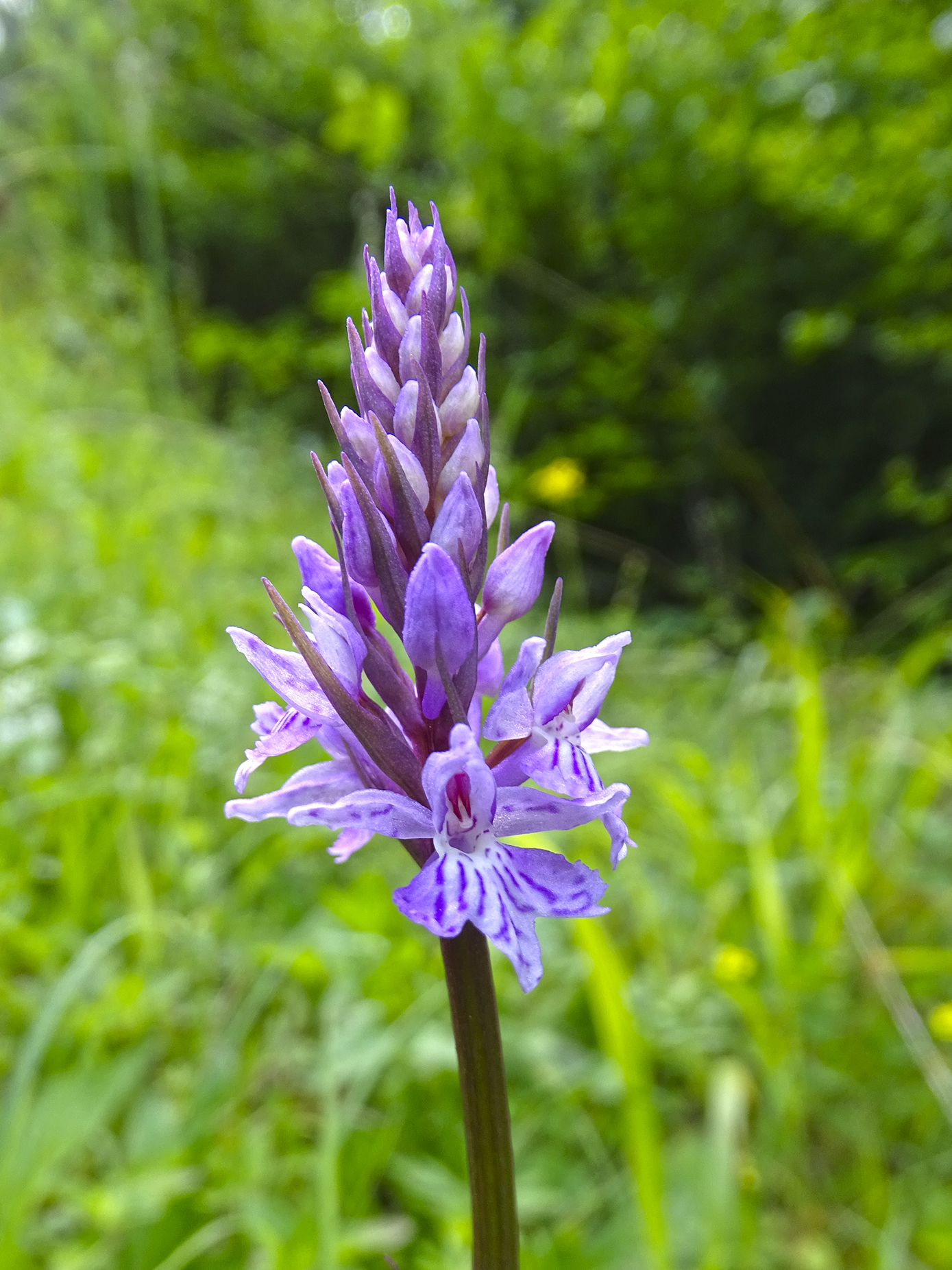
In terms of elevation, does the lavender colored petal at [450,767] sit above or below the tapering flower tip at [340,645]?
below

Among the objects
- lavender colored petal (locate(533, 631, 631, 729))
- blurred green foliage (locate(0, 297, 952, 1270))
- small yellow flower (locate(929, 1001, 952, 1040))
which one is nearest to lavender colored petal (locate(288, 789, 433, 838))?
lavender colored petal (locate(533, 631, 631, 729))

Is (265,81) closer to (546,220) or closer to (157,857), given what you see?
(546,220)

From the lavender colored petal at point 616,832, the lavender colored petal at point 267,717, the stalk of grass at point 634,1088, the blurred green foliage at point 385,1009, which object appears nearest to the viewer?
the lavender colored petal at point 616,832

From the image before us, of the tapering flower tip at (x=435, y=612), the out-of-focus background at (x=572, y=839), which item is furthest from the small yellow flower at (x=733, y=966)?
the tapering flower tip at (x=435, y=612)

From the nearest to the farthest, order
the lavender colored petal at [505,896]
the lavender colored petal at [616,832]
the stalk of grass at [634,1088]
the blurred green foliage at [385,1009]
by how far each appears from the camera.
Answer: the lavender colored petal at [505,896]
the lavender colored petal at [616,832]
the stalk of grass at [634,1088]
the blurred green foliage at [385,1009]

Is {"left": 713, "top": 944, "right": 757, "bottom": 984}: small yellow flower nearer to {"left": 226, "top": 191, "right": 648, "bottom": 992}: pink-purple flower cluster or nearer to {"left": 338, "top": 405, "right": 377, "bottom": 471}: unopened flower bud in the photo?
{"left": 226, "top": 191, "right": 648, "bottom": 992}: pink-purple flower cluster

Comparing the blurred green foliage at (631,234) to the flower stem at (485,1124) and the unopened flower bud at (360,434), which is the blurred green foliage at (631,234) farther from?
the flower stem at (485,1124)
